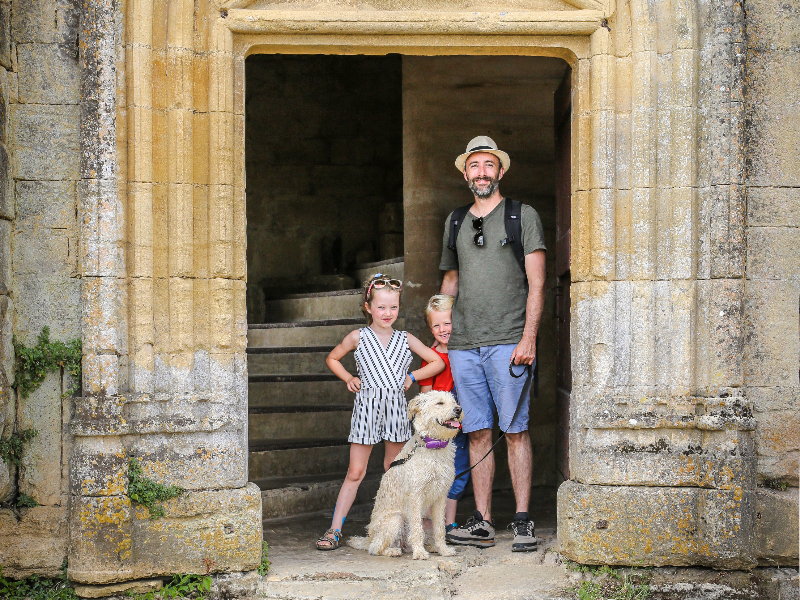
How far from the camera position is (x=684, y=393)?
426 cm

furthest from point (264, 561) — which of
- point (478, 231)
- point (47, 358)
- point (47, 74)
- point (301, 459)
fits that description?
point (47, 74)

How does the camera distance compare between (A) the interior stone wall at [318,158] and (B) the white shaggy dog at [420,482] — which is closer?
(B) the white shaggy dog at [420,482]

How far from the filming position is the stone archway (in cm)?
404

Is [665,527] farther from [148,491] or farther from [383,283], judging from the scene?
[148,491]

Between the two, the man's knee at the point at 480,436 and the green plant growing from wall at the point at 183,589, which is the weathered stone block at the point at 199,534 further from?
the man's knee at the point at 480,436

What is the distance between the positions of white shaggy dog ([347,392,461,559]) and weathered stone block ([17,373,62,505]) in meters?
1.69

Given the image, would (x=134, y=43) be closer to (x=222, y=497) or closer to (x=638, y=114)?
(x=222, y=497)

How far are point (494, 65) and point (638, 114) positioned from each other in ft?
7.93

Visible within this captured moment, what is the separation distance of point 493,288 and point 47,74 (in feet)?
8.71

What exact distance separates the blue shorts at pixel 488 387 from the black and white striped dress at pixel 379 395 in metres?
0.34

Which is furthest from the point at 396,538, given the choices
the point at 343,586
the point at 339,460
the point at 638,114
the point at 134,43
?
the point at 134,43

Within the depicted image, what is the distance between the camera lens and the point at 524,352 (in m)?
4.65

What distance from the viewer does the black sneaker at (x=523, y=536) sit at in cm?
455

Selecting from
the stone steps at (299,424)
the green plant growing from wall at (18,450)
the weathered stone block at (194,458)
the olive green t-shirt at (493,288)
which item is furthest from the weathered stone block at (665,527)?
the green plant growing from wall at (18,450)
